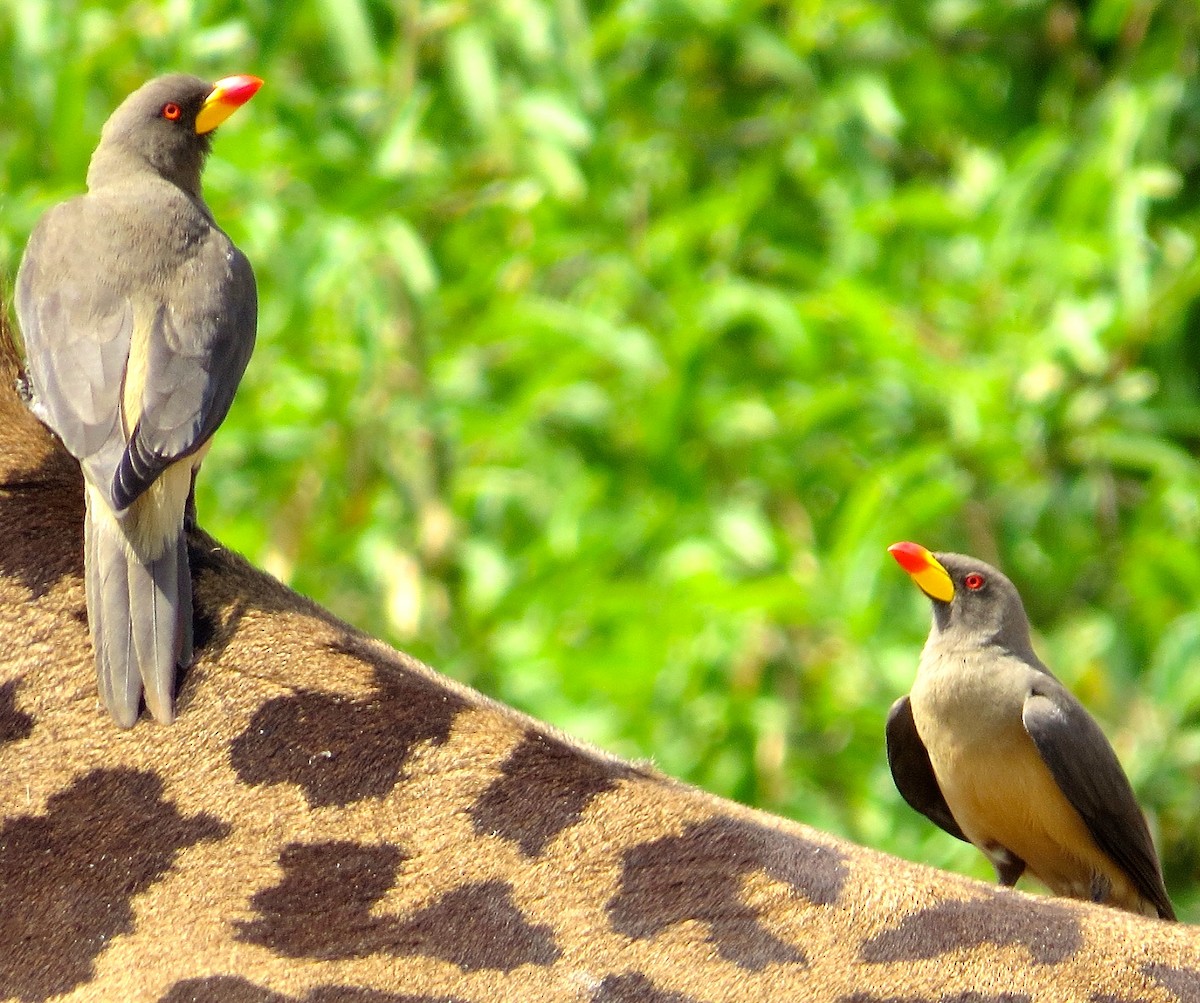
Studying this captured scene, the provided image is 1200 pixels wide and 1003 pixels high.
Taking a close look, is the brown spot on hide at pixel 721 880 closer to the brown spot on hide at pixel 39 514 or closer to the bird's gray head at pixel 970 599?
the brown spot on hide at pixel 39 514

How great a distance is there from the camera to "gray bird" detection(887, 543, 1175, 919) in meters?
3.32

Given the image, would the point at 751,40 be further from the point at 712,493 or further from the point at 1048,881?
the point at 1048,881

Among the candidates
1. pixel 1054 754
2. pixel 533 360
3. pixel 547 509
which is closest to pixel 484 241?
pixel 533 360

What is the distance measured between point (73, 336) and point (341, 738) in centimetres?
96

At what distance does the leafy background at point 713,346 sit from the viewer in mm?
5238

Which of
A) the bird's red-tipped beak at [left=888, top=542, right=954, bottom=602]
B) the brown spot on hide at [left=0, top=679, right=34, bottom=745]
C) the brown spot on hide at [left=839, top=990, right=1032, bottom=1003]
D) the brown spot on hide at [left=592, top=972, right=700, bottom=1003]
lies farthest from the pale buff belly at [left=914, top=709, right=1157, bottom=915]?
the brown spot on hide at [left=0, top=679, right=34, bottom=745]

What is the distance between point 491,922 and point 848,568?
3.15 m

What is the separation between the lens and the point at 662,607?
5289mm

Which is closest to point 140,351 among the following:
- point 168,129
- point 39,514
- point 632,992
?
point 39,514

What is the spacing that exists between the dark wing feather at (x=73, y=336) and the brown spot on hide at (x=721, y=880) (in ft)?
3.09

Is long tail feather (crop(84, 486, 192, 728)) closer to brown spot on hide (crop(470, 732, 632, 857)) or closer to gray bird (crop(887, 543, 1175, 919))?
brown spot on hide (crop(470, 732, 632, 857))

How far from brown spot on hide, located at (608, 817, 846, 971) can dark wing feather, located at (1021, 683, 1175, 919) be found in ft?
4.52

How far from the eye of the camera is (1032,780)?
11.1 ft

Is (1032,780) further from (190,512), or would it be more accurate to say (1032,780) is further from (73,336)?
(73,336)
